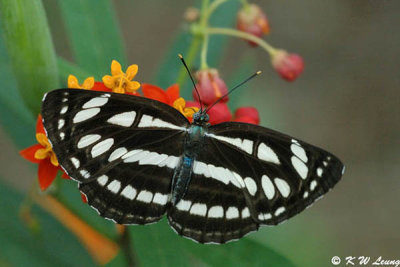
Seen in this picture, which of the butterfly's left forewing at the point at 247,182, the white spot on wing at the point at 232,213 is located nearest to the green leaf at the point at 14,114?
the butterfly's left forewing at the point at 247,182

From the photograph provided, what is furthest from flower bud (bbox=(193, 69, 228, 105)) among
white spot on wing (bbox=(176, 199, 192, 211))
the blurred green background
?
the blurred green background

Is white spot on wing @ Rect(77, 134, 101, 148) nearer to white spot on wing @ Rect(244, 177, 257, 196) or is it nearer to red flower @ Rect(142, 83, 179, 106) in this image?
red flower @ Rect(142, 83, 179, 106)

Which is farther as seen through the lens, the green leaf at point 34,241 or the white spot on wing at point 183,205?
the green leaf at point 34,241

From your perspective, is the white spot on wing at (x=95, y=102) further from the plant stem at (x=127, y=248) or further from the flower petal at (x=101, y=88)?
the plant stem at (x=127, y=248)

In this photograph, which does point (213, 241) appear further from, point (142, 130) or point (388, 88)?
point (388, 88)

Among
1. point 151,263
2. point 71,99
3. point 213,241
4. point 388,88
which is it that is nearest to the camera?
point 71,99

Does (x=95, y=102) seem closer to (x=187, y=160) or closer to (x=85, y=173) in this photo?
(x=85, y=173)

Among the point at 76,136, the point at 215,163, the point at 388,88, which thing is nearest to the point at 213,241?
the point at 215,163
